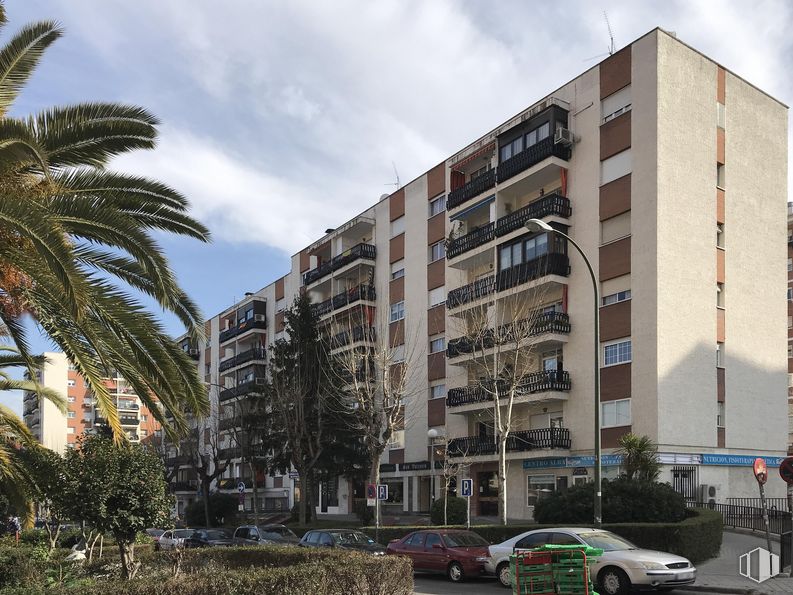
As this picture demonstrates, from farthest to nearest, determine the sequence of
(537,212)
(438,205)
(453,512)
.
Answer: (438,205)
(537,212)
(453,512)

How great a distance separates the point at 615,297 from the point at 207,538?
19106 millimetres

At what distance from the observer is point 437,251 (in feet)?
147

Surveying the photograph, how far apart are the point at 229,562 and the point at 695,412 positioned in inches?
868

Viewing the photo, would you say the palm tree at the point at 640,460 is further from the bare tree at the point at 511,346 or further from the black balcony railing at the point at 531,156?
the black balcony railing at the point at 531,156

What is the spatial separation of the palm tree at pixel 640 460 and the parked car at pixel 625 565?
34.1ft

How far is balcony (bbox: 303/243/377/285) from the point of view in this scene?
50.3 meters

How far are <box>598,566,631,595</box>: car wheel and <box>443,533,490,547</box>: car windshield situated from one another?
5344mm

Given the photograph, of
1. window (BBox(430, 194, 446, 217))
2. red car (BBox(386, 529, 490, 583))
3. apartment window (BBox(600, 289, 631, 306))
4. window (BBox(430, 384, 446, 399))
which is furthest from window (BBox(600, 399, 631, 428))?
window (BBox(430, 194, 446, 217))

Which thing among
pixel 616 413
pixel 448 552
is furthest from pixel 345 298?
pixel 448 552

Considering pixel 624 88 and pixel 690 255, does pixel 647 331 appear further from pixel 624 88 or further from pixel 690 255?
pixel 624 88

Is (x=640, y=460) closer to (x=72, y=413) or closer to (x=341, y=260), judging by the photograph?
(x=341, y=260)

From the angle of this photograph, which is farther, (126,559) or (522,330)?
(522,330)

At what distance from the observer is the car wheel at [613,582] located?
15906 millimetres

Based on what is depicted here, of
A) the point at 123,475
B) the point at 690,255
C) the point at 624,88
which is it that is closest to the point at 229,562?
the point at 123,475
